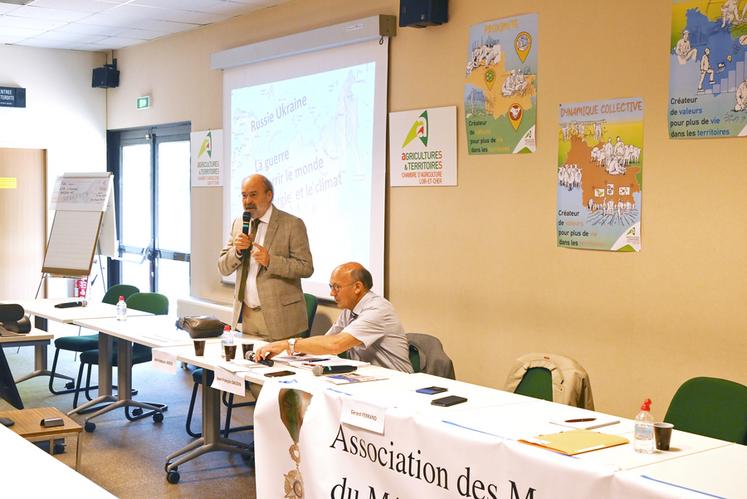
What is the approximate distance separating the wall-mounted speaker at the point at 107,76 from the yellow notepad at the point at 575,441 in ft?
26.2

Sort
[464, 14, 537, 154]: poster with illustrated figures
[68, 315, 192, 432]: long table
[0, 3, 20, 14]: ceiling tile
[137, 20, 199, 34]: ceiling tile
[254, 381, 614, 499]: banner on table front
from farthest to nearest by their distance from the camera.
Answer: [137, 20, 199, 34]: ceiling tile, [0, 3, 20, 14]: ceiling tile, [68, 315, 192, 432]: long table, [464, 14, 537, 154]: poster with illustrated figures, [254, 381, 614, 499]: banner on table front

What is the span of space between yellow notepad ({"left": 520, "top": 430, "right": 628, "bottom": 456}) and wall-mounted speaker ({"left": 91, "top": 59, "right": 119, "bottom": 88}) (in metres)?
7.99

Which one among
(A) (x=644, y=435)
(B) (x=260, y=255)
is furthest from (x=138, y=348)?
(A) (x=644, y=435)

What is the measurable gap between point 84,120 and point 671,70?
7.32 meters

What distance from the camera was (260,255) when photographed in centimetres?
493

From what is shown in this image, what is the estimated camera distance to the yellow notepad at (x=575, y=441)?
108 inches

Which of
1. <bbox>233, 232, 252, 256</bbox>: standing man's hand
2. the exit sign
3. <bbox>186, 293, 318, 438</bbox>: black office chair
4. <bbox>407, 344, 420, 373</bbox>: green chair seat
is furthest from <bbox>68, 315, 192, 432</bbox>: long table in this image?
the exit sign

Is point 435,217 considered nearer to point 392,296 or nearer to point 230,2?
point 392,296

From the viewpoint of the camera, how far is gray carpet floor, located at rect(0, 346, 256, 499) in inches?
187

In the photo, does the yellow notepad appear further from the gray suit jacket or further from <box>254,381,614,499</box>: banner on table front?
the gray suit jacket

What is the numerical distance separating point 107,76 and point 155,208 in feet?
5.20

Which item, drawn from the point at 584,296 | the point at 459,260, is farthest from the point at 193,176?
the point at 584,296

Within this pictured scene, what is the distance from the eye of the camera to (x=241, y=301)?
5270 millimetres

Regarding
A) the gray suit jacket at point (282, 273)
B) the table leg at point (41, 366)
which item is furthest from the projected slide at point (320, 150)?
the table leg at point (41, 366)
